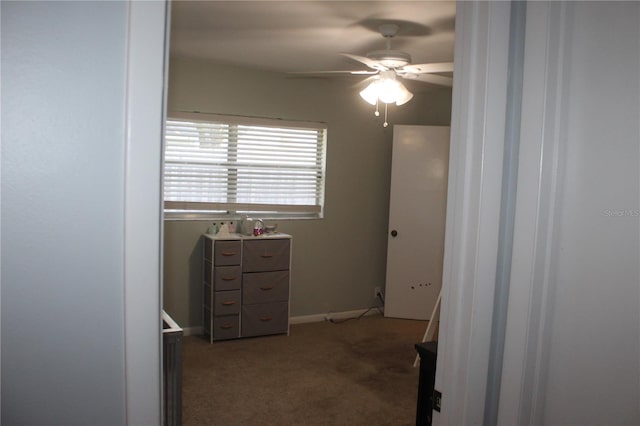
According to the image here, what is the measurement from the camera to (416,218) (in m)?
5.46

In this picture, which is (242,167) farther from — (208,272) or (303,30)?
(303,30)

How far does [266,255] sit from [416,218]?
1.70 metres

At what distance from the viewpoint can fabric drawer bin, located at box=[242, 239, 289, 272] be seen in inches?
183

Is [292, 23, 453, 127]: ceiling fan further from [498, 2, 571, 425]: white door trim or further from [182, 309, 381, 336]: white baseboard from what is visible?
[182, 309, 381, 336]: white baseboard

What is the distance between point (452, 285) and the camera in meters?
1.29

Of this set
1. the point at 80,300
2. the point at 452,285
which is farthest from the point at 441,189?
the point at 80,300

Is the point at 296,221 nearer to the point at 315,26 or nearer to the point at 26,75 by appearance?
the point at 315,26

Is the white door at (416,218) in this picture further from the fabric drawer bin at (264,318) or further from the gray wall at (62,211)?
the gray wall at (62,211)

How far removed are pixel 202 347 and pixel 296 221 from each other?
1531mm

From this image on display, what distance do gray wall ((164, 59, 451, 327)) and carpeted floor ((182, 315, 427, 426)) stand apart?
0.47 meters

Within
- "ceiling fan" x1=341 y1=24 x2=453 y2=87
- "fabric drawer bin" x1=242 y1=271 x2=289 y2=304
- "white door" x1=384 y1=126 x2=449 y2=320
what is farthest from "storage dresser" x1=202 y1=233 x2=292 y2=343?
"ceiling fan" x1=341 y1=24 x2=453 y2=87

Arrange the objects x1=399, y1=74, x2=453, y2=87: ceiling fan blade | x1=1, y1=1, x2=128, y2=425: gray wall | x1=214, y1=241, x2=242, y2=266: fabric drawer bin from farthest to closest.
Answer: x1=214, y1=241, x2=242, y2=266: fabric drawer bin → x1=399, y1=74, x2=453, y2=87: ceiling fan blade → x1=1, y1=1, x2=128, y2=425: gray wall

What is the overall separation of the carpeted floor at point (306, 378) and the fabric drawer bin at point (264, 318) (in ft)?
0.28

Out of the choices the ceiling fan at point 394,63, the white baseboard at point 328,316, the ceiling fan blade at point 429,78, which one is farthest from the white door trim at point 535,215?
the white baseboard at point 328,316
